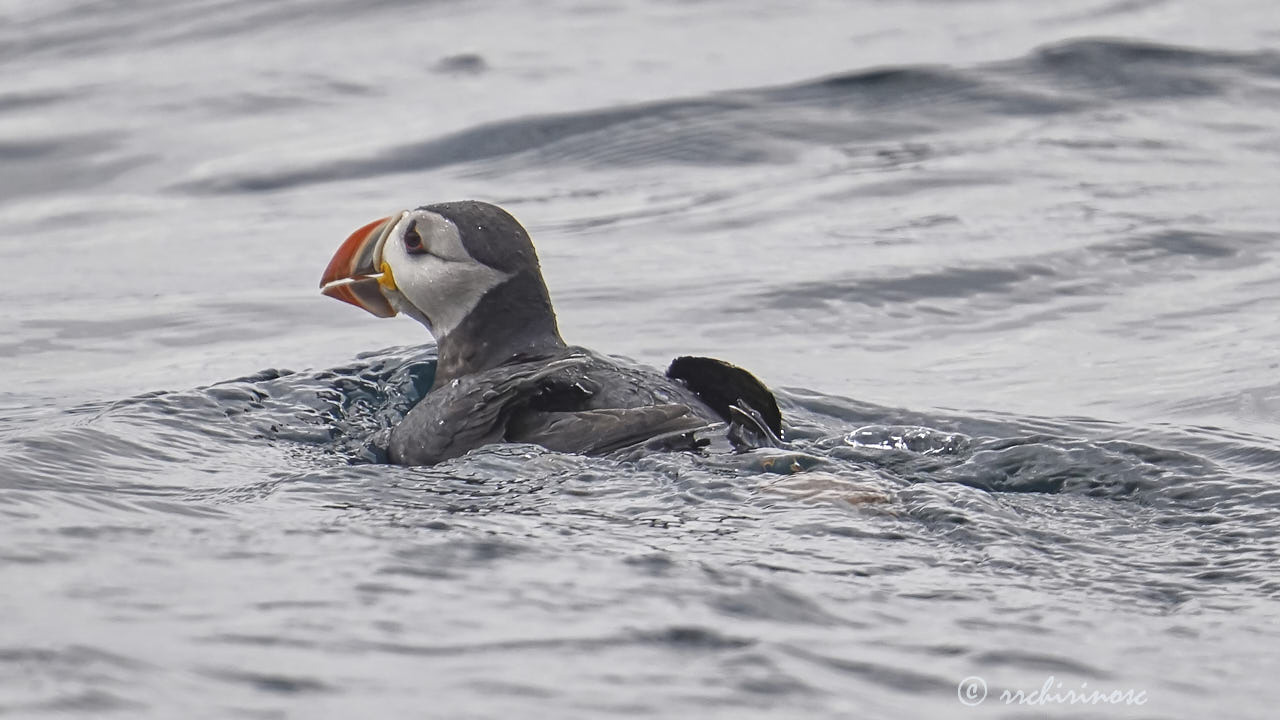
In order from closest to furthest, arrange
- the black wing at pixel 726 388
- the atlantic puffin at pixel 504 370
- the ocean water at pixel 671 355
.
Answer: the ocean water at pixel 671 355 < the atlantic puffin at pixel 504 370 < the black wing at pixel 726 388

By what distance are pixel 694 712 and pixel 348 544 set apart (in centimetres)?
136

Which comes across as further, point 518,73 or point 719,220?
point 518,73

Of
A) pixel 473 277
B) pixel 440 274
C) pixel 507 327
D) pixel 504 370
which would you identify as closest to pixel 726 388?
pixel 504 370

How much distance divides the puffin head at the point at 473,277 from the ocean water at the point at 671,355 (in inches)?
23.6

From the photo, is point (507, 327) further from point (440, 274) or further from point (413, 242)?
point (413, 242)

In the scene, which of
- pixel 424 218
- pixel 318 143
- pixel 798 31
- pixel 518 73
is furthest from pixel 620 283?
pixel 798 31

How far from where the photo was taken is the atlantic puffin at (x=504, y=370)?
5.21 m

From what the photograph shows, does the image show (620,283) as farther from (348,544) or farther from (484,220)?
(348,544)

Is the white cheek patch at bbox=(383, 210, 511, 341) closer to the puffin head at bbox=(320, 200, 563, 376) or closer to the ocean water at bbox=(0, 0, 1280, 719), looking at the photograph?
the puffin head at bbox=(320, 200, 563, 376)

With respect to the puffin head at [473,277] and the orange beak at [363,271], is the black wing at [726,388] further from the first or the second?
the orange beak at [363,271]

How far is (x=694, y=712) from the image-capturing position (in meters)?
3.41

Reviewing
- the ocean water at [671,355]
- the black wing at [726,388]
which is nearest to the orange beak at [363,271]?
the ocean water at [671,355]

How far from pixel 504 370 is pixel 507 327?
362 mm

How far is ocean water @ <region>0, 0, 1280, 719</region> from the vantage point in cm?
372
